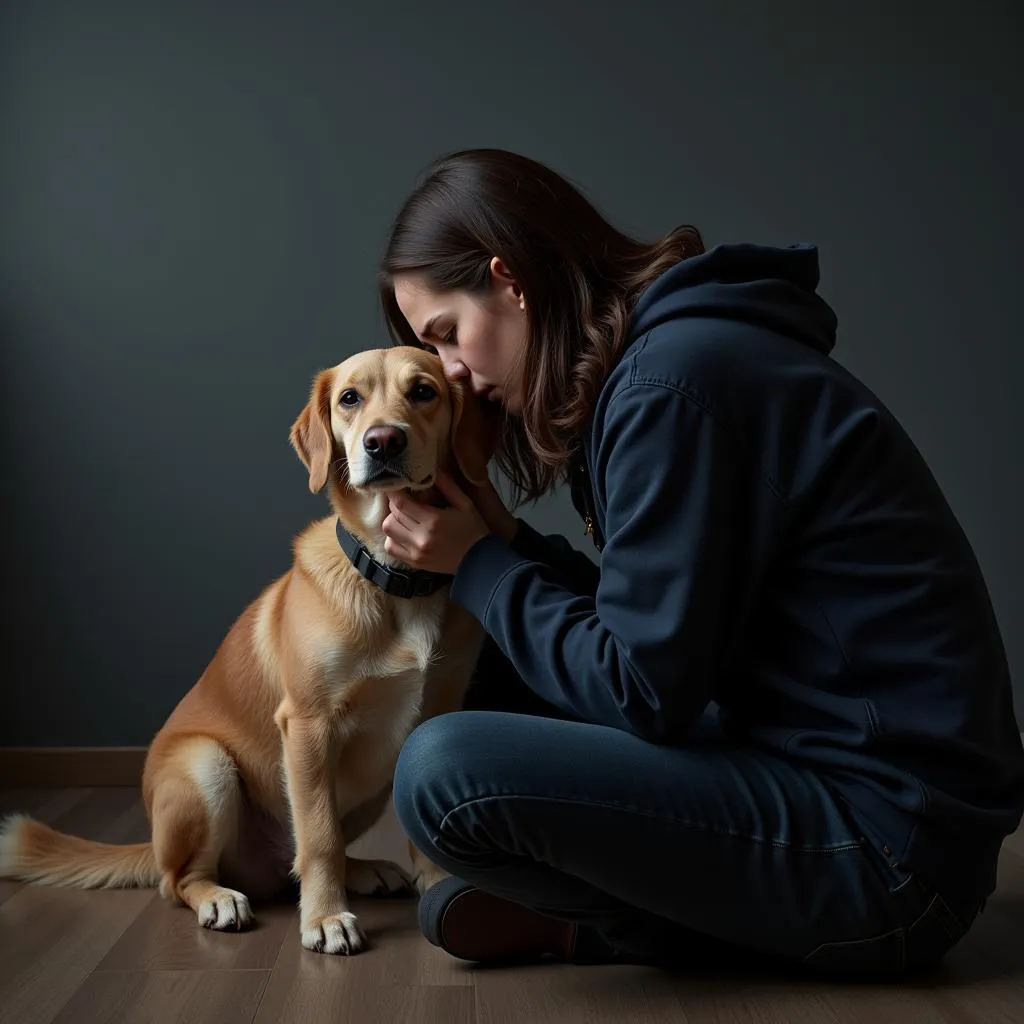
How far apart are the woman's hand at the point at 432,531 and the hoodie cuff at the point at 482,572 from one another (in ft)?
0.09

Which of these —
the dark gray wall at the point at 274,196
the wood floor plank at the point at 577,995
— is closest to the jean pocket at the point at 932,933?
the wood floor plank at the point at 577,995

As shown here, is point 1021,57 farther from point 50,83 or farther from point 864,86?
point 50,83

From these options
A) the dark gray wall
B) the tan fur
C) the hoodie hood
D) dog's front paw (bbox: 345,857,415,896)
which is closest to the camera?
the hoodie hood

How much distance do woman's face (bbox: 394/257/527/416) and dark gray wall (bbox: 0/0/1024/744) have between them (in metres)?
1.28

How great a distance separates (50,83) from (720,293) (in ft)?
7.44

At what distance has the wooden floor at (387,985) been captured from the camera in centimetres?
150

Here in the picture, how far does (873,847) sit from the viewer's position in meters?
1.46

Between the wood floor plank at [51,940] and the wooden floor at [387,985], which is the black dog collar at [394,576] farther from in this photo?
the wood floor plank at [51,940]

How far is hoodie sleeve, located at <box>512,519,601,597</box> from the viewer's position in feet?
6.84

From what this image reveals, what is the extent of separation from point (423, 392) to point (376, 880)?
904mm

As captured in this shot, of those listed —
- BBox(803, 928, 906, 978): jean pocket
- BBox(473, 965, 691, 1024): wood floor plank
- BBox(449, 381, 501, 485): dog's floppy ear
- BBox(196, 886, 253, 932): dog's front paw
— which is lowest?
BBox(196, 886, 253, 932): dog's front paw

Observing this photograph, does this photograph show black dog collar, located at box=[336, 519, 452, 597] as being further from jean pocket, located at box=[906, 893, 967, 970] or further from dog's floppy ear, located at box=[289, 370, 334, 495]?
jean pocket, located at box=[906, 893, 967, 970]

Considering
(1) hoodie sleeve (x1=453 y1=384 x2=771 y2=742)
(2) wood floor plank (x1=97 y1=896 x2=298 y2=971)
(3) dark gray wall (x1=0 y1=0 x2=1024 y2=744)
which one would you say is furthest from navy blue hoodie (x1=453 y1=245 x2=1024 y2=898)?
(3) dark gray wall (x1=0 y1=0 x2=1024 y2=744)

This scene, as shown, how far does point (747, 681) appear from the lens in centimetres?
155
